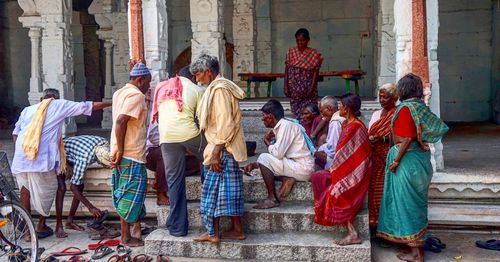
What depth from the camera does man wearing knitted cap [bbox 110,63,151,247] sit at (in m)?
5.09

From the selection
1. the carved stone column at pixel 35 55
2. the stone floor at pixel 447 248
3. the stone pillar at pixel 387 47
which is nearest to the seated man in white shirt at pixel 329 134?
the stone floor at pixel 447 248

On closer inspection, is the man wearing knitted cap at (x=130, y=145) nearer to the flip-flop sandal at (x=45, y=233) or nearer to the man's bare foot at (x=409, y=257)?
the flip-flop sandal at (x=45, y=233)

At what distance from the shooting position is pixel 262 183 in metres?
5.57

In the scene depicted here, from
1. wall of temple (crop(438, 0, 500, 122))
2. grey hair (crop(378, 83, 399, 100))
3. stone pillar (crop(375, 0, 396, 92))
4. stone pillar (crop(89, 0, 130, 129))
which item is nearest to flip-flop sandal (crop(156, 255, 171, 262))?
grey hair (crop(378, 83, 399, 100))

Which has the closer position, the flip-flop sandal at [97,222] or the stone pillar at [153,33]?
the flip-flop sandal at [97,222]

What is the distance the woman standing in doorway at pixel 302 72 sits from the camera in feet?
23.2

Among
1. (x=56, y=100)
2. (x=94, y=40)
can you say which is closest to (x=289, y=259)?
(x=56, y=100)

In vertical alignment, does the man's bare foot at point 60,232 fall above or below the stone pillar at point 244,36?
below

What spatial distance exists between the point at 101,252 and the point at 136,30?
285 centimetres

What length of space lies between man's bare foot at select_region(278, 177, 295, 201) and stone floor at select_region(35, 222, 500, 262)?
101cm

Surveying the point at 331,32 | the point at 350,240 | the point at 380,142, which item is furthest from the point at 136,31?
the point at 331,32

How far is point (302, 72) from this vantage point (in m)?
7.17

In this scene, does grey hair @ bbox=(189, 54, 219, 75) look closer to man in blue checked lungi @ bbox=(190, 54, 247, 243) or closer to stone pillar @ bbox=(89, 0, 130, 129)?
man in blue checked lungi @ bbox=(190, 54, 247, 243)

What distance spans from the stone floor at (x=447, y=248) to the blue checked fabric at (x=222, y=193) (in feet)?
1.66
